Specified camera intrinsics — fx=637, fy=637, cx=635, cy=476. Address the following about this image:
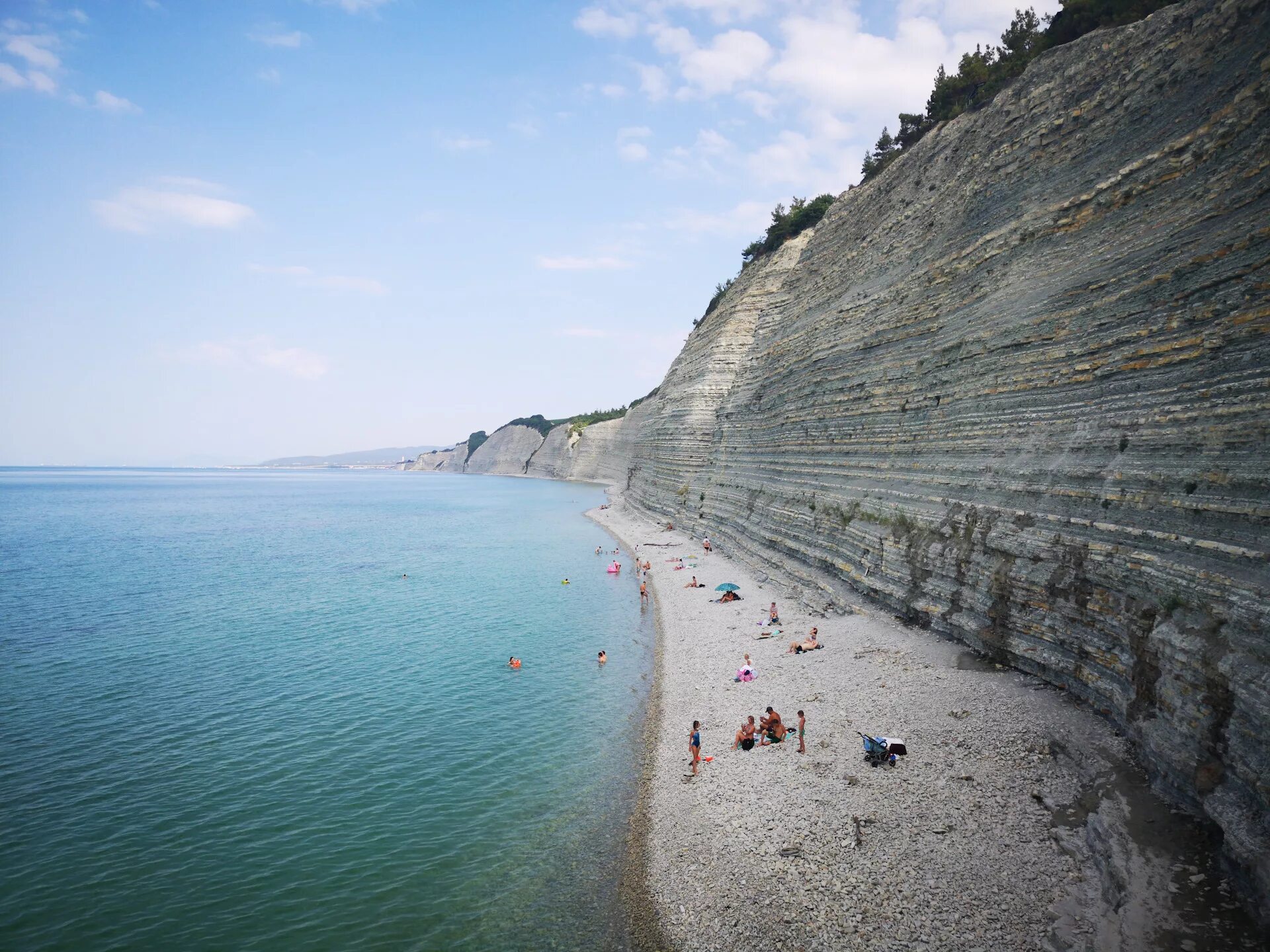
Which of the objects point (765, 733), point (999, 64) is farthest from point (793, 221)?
point (765, 733)

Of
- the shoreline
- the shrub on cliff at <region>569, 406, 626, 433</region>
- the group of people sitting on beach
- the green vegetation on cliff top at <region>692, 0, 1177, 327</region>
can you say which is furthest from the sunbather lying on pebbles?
the shrub on cliff at <region>569, 406, 626, 433</region>

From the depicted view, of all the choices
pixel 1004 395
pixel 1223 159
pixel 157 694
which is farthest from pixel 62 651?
pixel 1223 159

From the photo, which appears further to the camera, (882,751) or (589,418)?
(589,418)

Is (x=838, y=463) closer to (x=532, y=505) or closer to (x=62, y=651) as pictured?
(x=62, y=651)

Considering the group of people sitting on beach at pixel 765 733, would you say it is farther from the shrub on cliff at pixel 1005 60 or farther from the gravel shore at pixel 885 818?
the shrub on cliff at pixel 1005 60

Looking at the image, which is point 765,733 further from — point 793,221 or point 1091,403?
point 793,221

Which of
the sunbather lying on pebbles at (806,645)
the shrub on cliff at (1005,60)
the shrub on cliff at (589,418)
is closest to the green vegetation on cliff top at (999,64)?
the shrub on cliff at (1005,60)

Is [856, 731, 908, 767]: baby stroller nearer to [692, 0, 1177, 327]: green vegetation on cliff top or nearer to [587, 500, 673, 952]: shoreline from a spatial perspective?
[587, 500, 673, 952]: shoreline
